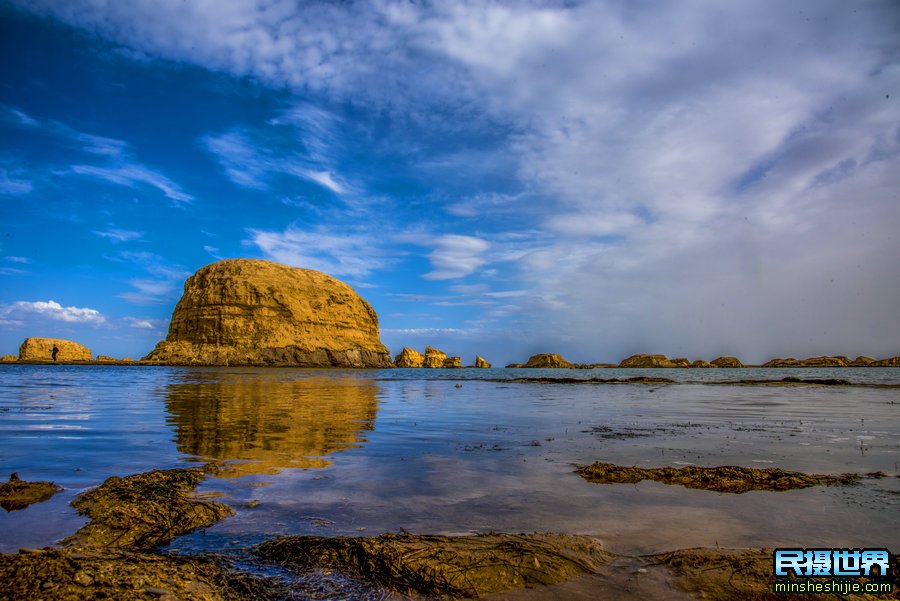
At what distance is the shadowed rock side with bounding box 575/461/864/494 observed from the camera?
21.0 feet

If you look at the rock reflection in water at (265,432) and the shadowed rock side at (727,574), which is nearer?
the shadowed rock side at (727,574)

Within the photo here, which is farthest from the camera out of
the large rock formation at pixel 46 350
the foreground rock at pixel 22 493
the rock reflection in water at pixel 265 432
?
the large rock formation at pixel 46 350

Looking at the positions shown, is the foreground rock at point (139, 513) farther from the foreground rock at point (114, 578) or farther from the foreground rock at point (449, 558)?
the foreground rock at point (449, 558)

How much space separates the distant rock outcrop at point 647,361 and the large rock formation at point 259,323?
Result: 77257 millimetres

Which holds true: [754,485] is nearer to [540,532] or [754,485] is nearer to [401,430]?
[540,532]

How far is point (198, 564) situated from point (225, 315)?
357 ft

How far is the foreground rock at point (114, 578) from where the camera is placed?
280 cm

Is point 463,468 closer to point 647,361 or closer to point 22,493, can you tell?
point 22,493

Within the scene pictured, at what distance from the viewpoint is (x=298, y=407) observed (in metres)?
17.0

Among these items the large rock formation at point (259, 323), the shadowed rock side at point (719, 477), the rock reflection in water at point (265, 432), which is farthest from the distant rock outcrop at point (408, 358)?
the shadowed rock side at point (719, 477)

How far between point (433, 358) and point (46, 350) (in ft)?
323

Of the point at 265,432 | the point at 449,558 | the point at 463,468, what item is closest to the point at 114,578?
the point at 449,558

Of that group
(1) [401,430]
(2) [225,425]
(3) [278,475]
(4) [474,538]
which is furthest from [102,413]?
(4) [474,538]

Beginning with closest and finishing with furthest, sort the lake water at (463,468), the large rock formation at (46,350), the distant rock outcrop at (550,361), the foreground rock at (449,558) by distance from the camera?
the foreground rock at (449,558) → the lake water at (463,468) → the large rock formation at (46,350) → the distant rock outcrop at (550,361)
